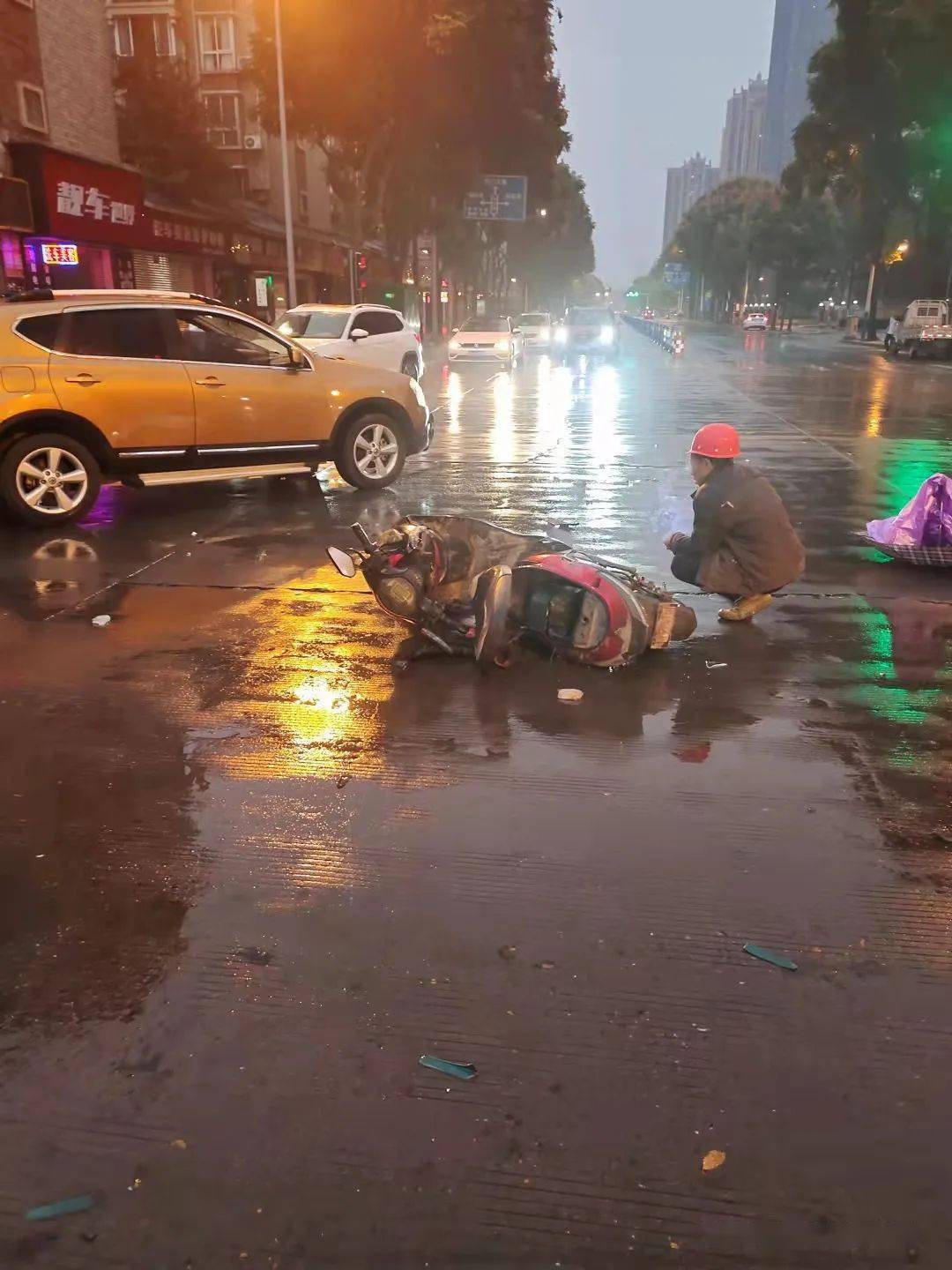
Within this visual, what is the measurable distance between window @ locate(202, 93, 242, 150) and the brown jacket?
41.0 metres

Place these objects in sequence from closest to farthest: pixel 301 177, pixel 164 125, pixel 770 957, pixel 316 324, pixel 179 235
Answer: pixel 770 957 → pixel 316 324 → pixel 179 235 → pixel 164 125 → pixel 301 177

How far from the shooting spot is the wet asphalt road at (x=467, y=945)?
2.25 meters

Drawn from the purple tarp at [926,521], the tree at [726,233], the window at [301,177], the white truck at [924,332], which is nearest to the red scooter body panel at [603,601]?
the purple tarp at [926,521]

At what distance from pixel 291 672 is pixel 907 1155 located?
3.83 meters

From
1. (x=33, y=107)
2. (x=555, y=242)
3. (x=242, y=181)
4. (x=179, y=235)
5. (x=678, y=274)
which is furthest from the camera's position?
(x=678, y=274)

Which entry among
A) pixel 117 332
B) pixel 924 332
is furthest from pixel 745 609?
pixel 924 332

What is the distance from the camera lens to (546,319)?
46.0 meters

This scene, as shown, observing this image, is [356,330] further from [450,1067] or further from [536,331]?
[536,331]

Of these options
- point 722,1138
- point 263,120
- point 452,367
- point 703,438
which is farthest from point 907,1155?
point 263,120

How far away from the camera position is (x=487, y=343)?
3341cm

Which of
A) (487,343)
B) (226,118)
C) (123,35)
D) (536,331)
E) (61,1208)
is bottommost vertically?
(61,1208)

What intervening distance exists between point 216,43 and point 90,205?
72.3ft

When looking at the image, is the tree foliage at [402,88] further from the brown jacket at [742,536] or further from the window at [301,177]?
the brown jacket at [742,536]

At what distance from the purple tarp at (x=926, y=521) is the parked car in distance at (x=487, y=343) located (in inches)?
1013
